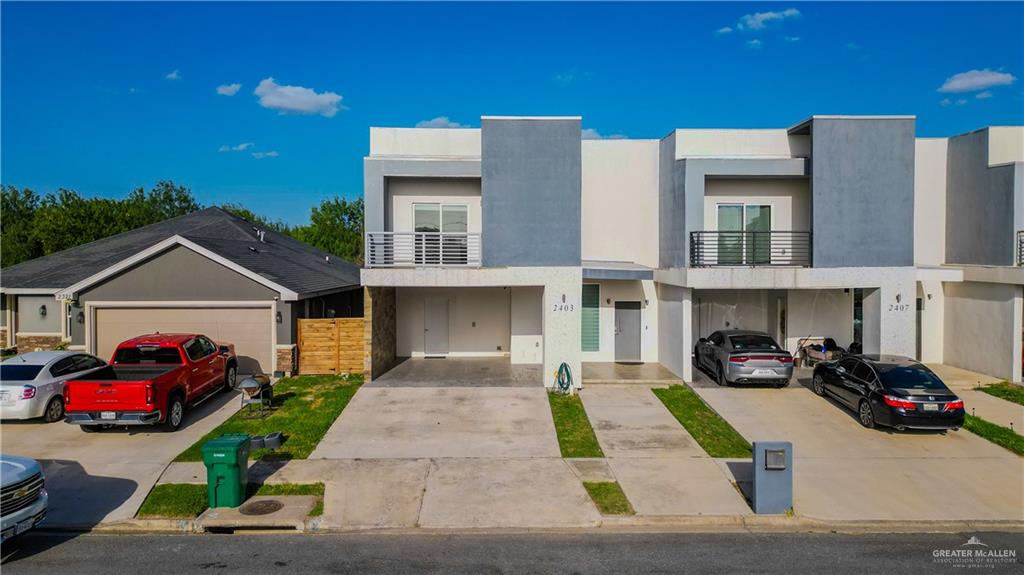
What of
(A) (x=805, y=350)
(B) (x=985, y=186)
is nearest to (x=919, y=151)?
(B) (x=985, y=186)

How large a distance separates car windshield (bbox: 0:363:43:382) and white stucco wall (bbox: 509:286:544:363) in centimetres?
1170

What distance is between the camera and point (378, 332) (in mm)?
17281

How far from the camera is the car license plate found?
7.33 metres

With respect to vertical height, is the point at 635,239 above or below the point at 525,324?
above

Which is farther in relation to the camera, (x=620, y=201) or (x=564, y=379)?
(x=620, y=201)

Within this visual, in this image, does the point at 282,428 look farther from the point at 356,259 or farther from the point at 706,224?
the point at 356,259

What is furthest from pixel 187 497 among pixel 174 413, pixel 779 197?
pixel 779 197

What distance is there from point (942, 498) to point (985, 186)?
39.7 feet

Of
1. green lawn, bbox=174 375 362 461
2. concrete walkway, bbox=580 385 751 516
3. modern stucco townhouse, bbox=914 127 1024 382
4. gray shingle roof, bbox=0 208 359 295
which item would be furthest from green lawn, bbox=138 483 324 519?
modern stucco townhouse, bbox=914 127 1024 382

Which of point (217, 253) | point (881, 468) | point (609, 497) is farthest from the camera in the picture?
point (217, 253)

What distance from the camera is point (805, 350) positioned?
18938 mm

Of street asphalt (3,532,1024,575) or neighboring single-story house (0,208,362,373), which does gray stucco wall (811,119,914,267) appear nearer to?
street asphalt (3,532,1024,575)

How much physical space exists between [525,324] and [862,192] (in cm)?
992

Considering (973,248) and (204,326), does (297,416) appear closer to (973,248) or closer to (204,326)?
(204,326)
